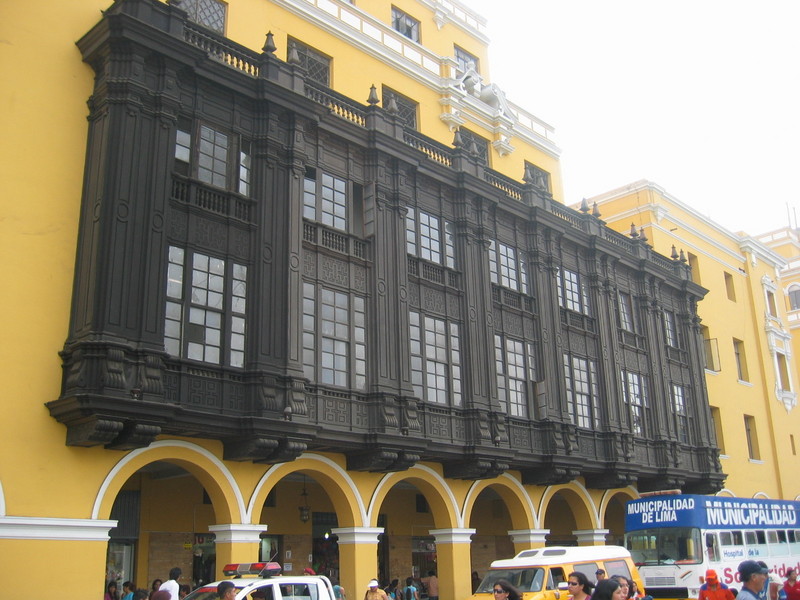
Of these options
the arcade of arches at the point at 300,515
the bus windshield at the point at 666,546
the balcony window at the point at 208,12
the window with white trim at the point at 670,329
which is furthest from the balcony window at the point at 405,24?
the bus windshield at the point at 666,546

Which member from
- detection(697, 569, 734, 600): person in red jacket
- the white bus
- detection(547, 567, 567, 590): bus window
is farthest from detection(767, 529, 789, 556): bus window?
detection(697, 569, 734, 600): person in red jacket

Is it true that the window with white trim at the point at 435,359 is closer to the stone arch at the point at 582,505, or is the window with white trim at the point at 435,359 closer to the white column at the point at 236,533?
the white column at the point at 236,533

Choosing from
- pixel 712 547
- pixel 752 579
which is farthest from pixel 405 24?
pixel 752 579

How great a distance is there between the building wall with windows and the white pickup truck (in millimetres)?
3102

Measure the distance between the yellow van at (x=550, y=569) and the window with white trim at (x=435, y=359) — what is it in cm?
506

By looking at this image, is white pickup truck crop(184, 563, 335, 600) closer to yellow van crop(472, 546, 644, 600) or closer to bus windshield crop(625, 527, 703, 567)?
yellow van crop(472, 546, 644, 600)

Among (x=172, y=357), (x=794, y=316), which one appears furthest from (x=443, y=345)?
(x=794, y=316)

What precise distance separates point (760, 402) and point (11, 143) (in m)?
35.5

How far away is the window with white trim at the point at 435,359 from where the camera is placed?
21.3m

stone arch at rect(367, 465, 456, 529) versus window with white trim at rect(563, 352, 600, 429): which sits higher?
window with white trim at rect(563, 352, 600, 429)

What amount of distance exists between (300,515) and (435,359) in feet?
19.6

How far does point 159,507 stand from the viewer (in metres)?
20.5

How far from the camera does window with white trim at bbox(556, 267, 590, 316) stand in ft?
89.8

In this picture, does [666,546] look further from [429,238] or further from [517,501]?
[429,238]
